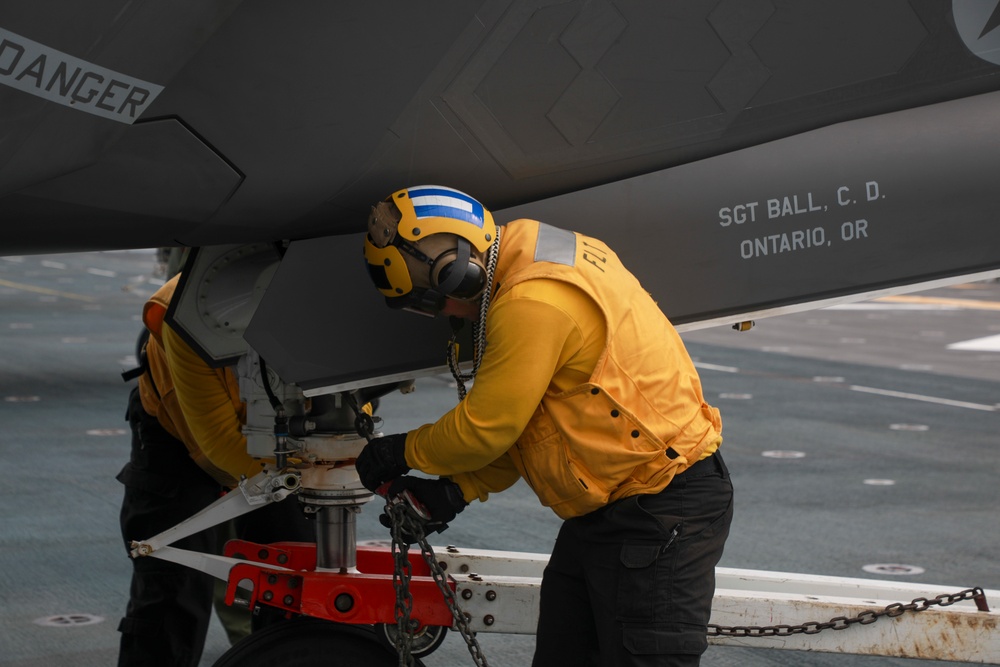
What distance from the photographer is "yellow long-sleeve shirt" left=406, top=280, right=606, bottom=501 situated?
293cm

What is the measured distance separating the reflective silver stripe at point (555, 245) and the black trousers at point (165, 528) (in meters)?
1.82

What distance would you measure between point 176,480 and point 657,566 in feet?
6.46

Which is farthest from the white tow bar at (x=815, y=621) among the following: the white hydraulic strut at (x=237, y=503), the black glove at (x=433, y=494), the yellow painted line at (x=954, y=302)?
the yellow painted line at (x=954, y=302)

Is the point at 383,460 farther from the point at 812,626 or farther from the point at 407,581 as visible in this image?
the point at 812,626

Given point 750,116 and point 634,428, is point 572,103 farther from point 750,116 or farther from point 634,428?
point 634,428

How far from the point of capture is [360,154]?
123 inches

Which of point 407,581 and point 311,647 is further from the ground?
point 407,581

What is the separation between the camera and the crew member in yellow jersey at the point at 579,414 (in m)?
2.96

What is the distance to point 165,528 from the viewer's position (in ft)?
14.2

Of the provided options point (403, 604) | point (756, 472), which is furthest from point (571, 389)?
point (756, 472)

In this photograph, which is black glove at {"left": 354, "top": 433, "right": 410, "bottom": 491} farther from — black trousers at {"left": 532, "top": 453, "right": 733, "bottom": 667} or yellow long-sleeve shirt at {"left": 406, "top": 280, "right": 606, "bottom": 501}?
black trousers at {"left": 532, "top": 453, "right": 733, "bottom": 667}

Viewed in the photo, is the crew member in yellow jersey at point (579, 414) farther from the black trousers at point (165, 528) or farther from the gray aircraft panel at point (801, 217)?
the black trousers at point (165, 528)

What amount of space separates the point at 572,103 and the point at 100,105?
119cm

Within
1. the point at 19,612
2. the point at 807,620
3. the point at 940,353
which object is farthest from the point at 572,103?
the point at 940,353
